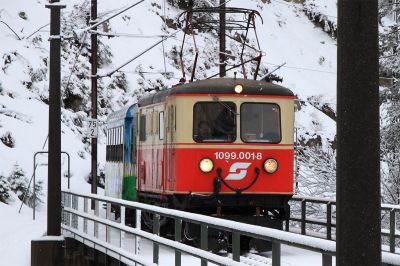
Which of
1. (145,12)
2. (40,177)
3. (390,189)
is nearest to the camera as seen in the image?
(390,189)

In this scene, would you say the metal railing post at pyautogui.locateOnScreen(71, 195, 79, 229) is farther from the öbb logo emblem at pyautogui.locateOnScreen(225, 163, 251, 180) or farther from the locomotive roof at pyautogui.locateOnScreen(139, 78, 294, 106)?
the öbb logo emblem at pyautogui.locateOnScreen(225, 163, 251, 180)

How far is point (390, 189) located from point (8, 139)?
1581 cm

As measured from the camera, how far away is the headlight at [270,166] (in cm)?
1719

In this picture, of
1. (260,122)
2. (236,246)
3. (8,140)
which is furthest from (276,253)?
(8,140)

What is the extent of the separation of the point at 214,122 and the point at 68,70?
24.4 metres

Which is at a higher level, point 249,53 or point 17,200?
point 249,53

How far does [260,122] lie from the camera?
17.5m

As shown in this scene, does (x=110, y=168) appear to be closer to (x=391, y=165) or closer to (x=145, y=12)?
(x=391, y=165)

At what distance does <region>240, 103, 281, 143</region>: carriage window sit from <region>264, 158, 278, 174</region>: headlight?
348mm

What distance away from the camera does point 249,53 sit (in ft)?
190

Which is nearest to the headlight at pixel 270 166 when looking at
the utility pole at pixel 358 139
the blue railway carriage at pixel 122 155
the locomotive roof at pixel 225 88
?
the locomotive roof at pixel 225 88

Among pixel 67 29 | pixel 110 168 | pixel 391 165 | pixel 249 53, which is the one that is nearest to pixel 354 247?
pixel 391 165

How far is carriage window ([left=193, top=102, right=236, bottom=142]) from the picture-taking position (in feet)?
56.4

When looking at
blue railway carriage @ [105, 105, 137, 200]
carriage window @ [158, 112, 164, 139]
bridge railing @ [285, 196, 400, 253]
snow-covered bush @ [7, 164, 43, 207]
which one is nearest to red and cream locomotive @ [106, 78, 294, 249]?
carriage window @ [158, 112, 164, 139]
